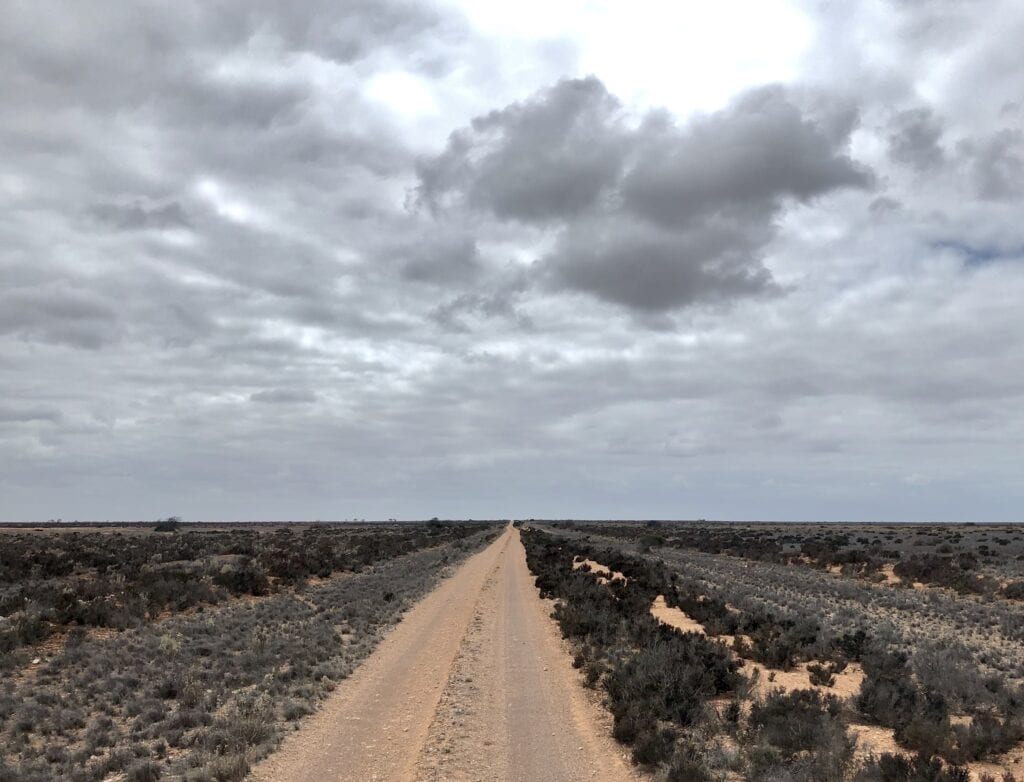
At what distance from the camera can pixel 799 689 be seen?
48.8ft

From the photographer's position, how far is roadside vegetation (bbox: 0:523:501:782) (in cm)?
1159

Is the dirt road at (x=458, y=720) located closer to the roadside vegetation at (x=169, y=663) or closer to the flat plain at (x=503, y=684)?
the flat plain at (x=503, y=684)

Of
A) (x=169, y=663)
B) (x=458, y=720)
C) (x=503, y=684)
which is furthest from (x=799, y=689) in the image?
(x=169, y=663)

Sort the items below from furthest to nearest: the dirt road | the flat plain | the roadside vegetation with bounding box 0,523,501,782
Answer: the roadside vegetation with bounding box 0,523,501,782, the flat plain, the dirt road

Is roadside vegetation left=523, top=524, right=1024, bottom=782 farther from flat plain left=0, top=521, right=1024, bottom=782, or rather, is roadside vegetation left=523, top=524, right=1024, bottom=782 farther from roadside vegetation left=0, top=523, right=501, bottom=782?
roadside vegetation left=0, top=523, right=501, bottom=782

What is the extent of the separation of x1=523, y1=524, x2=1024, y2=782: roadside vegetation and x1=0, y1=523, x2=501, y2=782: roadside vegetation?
6234 mm

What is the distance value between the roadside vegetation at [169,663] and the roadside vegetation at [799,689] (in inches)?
245

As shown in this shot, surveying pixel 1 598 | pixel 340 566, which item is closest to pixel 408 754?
pixel 1 598

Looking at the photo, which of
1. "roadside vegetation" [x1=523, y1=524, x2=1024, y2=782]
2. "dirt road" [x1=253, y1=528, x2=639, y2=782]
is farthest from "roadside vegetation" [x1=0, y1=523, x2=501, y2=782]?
"roadside vegetation" [x1=523, y1=524, x2=1024, y2=782]

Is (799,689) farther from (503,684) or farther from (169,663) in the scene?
(169,663)

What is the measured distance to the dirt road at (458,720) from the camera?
414 inches

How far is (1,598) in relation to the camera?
2534 centimetres

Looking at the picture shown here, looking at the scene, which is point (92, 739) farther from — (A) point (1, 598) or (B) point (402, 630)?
(A) point (1, 598)

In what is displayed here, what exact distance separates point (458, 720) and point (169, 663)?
8.65 m
